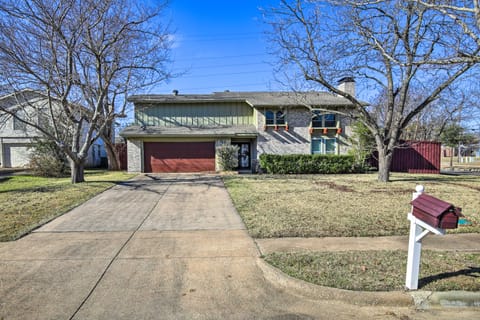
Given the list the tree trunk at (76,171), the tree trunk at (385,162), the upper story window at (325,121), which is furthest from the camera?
the upper story window at (325,121)

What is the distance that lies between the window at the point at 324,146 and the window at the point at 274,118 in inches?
107

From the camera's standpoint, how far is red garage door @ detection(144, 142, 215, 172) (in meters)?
19.0

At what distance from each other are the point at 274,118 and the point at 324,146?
160 inches

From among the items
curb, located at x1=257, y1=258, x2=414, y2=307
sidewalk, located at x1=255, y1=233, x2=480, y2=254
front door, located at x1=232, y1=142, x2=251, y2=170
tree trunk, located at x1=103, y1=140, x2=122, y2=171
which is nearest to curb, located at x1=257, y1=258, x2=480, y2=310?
curb, located at x1=257, y1=258, x2=414, y2=307

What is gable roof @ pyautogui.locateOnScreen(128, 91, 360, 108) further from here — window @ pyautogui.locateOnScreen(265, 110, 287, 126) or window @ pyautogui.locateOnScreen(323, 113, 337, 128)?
window @ pyautogui.locateOnScreen(323, 113, 337, 128)

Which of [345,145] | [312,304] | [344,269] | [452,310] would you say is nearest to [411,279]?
[452,310]

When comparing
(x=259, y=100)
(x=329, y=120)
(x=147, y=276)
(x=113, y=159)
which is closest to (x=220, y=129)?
(x=259, y=100)

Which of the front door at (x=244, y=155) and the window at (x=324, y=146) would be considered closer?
the window at (x=324, y=146)

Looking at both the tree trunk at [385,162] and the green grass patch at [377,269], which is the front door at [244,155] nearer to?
the tree trunk at [385,162]

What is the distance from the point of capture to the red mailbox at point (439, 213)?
9.66ft

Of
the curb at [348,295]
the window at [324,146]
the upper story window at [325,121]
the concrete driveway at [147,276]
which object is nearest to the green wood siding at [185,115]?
the upper story window at [325,121]

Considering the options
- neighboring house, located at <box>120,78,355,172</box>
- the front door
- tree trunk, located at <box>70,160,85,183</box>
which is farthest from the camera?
the front door

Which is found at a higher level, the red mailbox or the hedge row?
the red mailbox

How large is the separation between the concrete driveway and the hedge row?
11511 millimetres
